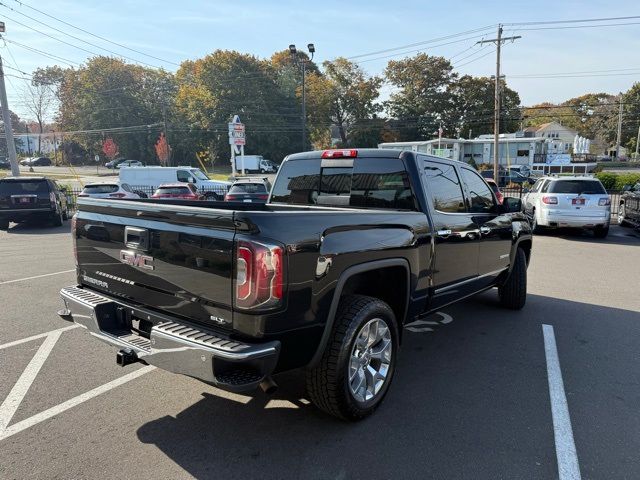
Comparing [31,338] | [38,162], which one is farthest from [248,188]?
[38,162]

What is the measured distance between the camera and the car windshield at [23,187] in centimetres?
1386

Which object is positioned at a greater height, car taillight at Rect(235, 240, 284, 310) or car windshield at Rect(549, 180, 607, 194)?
car windshield at Rect(549, 180, 607, 194)

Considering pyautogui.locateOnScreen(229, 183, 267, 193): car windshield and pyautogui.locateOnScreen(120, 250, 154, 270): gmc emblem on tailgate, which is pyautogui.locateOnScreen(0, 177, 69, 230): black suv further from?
pyautogui.locateOnScreen(120, 250, 154, 270): gmc emblem on tailgate

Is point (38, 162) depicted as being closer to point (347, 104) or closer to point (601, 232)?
point (347, 104)

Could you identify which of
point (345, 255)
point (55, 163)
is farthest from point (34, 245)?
point (55, 163)

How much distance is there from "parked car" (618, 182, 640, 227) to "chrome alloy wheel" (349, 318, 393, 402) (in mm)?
12930

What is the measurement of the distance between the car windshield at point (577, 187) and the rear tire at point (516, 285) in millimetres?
8016

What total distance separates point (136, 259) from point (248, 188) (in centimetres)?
1504

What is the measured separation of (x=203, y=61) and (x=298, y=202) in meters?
63.5

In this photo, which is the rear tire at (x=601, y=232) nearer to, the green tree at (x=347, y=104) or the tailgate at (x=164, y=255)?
the tailgate at (x=164, y=255)

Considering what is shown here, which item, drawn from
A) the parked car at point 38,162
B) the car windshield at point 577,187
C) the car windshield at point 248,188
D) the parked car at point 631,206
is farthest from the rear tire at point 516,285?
the parked car at point 38,162

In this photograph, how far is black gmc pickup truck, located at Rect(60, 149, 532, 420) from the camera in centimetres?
247

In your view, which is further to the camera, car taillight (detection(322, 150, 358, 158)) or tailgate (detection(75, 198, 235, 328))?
car taillight (detection(322, 150, 358, 158))

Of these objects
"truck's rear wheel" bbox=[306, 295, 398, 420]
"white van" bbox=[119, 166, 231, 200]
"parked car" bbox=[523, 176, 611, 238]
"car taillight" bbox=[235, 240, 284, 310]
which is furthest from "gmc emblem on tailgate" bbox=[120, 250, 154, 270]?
"white van" bbox=[119, 166, 231, 200]
